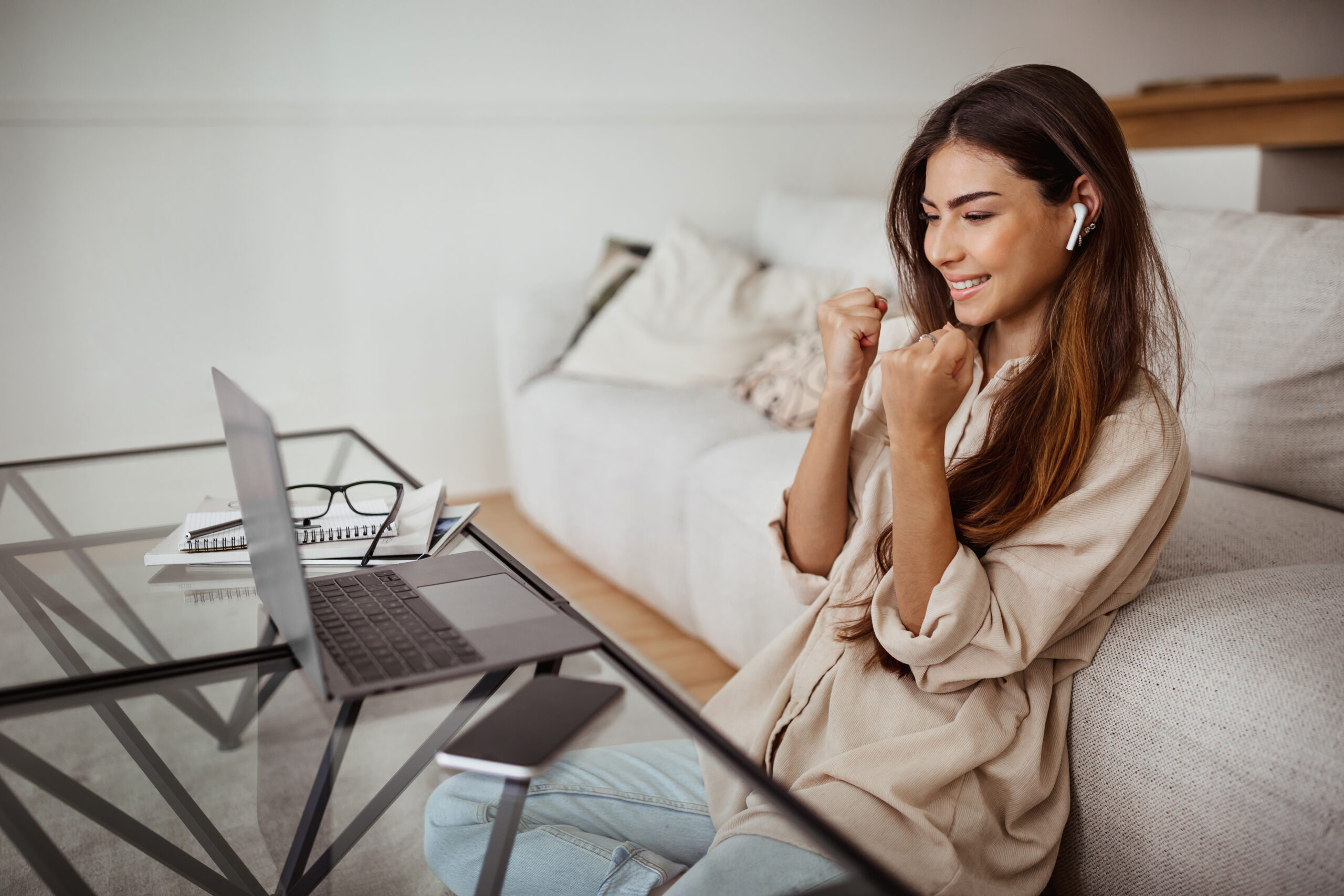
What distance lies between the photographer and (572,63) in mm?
3012

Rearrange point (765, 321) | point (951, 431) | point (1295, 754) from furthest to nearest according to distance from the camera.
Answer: point (765, 321) < point (951, 431) < point (1295, 754)

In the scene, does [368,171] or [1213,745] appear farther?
[368,171]

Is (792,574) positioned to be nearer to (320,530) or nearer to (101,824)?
(320,530)

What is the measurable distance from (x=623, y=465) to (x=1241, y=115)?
7.89 feet

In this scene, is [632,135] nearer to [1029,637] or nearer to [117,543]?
[117,543]

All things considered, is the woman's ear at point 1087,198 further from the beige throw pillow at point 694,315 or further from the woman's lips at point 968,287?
the beige throw pillow at point 694,315

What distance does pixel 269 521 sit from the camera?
804 mm

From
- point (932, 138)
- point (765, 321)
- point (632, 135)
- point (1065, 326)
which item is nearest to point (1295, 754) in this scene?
point (1065, 326)

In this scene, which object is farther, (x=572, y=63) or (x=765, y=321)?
(x=572, y=63)

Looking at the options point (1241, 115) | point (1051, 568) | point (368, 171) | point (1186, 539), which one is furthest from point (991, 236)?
point (1241, 115)

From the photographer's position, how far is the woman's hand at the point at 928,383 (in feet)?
2.95

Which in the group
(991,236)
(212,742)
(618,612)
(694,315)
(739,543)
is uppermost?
(991,236)

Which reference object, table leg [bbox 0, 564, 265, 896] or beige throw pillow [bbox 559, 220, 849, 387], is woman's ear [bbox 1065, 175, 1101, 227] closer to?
table leg [bbox 0, 564, 265, 896]

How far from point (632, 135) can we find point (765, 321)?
100 cm
